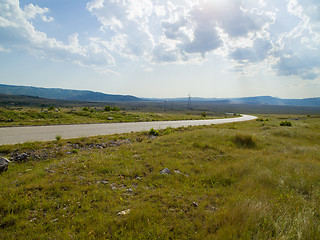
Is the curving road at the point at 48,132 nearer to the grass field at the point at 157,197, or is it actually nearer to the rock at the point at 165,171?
the grass field at the point at 157,197

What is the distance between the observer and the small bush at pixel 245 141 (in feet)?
43.6

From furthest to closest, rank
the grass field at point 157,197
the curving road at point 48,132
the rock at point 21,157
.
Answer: the curving road at point 48,132, the rock at point 21,157, the grass field at point 157,197

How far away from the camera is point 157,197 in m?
5.62

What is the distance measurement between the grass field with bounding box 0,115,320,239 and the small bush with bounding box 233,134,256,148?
12.2 ft

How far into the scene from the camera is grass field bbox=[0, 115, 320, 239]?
4070 mm

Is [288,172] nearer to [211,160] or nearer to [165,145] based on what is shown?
[211,160]

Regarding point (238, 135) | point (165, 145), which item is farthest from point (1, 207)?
point (238, 135)

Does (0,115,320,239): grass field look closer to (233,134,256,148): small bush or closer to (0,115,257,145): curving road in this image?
(0,115,257,145): curving road

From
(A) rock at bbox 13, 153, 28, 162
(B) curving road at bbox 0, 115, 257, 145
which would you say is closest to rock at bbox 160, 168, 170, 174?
(A) rock at bbox 13, 153, 28, 162

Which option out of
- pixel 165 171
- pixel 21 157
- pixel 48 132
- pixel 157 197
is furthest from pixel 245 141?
pixel 48 132

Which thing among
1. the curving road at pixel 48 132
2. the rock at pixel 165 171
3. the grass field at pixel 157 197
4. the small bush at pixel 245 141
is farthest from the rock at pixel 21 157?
the small bush at pixel 245 141

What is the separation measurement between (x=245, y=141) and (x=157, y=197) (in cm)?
1081

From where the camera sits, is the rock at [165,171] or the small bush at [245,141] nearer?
the rock at [165,171]

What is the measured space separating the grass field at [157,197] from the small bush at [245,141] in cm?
373
